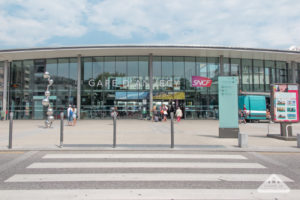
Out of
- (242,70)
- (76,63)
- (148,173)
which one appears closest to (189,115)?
(242,70)

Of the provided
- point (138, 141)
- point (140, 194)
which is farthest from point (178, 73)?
point (140, 194)

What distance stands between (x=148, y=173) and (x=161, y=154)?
6.74 ft

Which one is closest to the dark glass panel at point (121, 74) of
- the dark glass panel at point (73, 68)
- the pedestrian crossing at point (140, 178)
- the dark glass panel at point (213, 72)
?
the dark glass panel at point (73, 68)

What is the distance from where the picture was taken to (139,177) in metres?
4.78

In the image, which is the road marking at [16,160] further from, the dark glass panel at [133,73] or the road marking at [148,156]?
the dark glass panel at [133,73]

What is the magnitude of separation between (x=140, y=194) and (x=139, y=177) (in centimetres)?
93

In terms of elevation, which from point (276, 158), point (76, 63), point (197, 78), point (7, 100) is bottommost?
point (276, 158)

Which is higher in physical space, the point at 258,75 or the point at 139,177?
the point at 258,75

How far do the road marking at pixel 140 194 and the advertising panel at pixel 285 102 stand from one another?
7.34m

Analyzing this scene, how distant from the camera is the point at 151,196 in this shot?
3.76 metres

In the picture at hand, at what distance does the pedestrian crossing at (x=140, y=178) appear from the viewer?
3848mm

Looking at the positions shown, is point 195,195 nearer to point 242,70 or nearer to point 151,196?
point 151,196

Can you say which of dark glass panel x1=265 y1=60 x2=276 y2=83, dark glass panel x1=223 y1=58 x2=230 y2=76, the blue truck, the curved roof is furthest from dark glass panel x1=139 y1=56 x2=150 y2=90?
dark glass panel x1=265 y1=60 x2=276 y2=83

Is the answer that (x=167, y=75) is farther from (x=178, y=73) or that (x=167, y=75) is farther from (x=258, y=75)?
(x=258, y=75)
